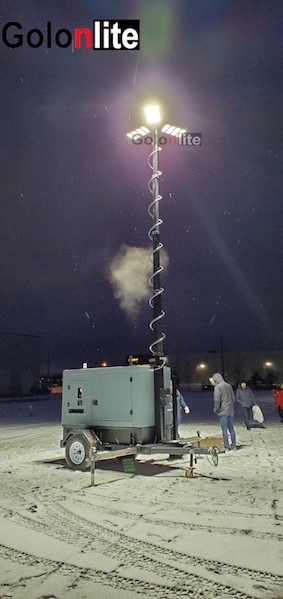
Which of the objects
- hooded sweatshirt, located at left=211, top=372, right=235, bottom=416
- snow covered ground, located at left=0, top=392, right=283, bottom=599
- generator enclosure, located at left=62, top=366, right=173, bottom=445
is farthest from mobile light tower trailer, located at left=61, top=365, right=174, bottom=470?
hooded sweatshirt, located at left=211, top=372, right=235, bottom=416

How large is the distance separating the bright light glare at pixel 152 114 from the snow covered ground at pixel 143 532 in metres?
7.09

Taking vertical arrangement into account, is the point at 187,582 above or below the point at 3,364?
below

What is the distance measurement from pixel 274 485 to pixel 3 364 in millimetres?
59325

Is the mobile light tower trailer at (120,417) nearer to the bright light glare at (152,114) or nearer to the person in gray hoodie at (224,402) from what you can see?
the person in gray hoodie at (224,402)

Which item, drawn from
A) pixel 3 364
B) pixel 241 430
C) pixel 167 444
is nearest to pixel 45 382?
pixel 3 364

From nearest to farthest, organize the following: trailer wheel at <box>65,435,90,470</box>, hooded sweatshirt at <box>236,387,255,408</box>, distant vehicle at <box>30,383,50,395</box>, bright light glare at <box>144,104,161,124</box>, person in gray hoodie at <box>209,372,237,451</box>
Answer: trailer wheel at <box>65,435,90,470</box>
bright light glare at <box>144,104,161,124</box>
person in gray hoodie at <box>209,372,237,451</box>
hooded sweatshirt at <box>236,387,255,408</box>
distant vehicle at <box>30,383,50,395</box>

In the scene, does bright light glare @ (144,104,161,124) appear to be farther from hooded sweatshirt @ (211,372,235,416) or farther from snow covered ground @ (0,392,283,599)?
snow covered ground @ (0,392,283,599)

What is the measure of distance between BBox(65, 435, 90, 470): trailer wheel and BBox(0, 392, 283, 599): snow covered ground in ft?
0.78

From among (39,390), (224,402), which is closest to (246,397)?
(224,402)

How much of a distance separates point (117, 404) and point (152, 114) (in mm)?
5999

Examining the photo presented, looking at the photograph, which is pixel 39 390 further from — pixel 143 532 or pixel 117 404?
pixel 143 532

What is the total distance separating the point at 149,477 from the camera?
8.78 m

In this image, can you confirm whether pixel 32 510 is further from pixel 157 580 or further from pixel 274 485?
pixel 274 485

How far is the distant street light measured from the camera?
30.7ft
